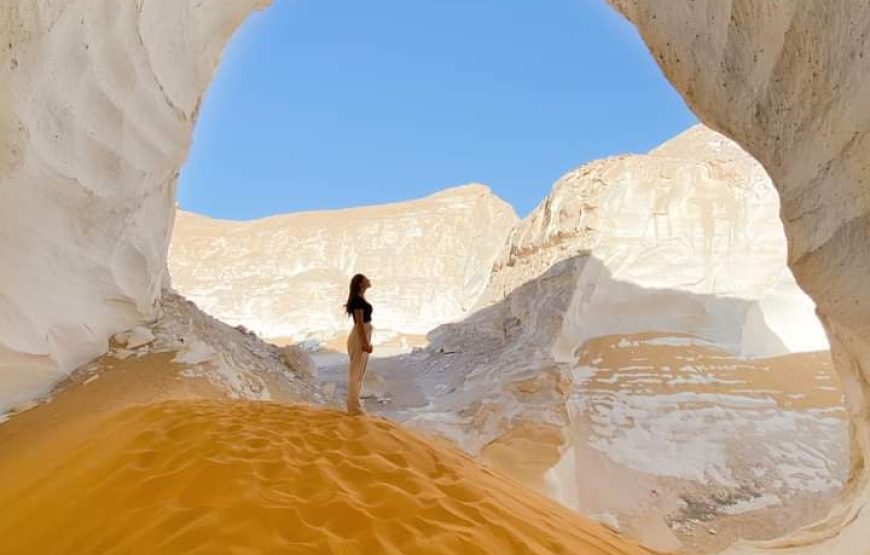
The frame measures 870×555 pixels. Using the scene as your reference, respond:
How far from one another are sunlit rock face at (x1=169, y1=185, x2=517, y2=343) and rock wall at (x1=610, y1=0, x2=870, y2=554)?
16927mm

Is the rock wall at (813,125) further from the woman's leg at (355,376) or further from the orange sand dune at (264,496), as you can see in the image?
the woman's leg at (355,376)

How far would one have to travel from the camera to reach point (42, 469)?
368 centimetres

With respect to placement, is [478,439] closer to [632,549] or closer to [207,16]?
[632,549]

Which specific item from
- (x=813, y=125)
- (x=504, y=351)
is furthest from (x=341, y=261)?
(x=813, y=125)

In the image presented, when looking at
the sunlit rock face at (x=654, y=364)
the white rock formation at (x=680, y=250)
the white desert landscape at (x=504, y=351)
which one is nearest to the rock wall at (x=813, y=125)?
the white desert landscape at (x=504, y=351)

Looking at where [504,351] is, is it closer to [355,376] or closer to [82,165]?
[355,376]

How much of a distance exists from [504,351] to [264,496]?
838 centimetres

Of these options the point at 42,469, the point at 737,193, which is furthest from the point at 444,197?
the point at 42,469

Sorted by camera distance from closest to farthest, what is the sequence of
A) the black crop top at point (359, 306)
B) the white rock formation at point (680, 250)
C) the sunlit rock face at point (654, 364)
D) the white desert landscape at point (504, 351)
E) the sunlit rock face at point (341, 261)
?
the white desert landscape at point (504, 351)
the black crop top at point (359, 306)
the sunlit rock face at point (654, 364)
the white rock formation at point (680, 250)
the sunlit rock face at point (341, 261)

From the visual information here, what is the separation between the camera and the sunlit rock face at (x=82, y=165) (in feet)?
15.9

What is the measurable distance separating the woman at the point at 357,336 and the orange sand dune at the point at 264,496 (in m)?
0.37

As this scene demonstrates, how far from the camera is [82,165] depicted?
5.82 metres

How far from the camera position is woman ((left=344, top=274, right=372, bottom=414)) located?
14.7 ft

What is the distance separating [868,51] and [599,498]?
5.77 meters
